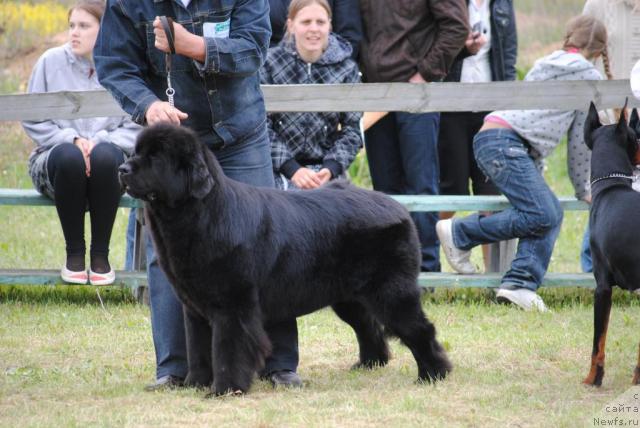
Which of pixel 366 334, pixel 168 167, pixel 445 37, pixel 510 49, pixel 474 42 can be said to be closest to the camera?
pixel 168 167

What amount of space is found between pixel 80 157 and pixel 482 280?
3033mm

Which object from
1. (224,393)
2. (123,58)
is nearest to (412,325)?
(224,393)

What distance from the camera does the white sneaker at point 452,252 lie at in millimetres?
7688

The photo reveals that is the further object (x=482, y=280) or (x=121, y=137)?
(x=482, y=280)

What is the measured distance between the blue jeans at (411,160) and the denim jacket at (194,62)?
2866mm

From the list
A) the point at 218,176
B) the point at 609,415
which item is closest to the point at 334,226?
the point at 218,176

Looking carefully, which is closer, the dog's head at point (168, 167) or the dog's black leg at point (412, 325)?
the dog's head at point (168, 167)

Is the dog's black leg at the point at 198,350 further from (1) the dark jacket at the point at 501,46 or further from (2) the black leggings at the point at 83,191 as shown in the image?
(1) the dark jacket at the point at 501,46

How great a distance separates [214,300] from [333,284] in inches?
26.1

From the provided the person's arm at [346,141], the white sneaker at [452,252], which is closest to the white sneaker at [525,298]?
the white sneaker at [452,252]

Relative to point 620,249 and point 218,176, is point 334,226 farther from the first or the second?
point 620,249

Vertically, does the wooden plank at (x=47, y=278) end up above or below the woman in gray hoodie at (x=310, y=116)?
below

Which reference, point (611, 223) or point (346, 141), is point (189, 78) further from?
point (346, 141)

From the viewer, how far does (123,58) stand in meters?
5.03
